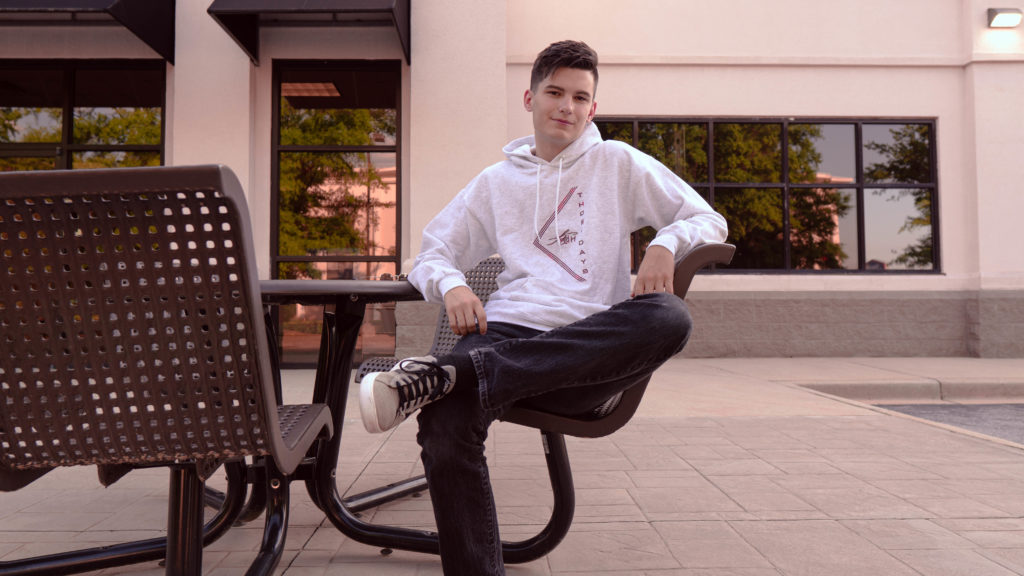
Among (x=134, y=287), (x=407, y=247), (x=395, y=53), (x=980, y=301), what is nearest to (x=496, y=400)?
(x=134, y=287)

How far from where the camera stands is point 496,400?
149cm

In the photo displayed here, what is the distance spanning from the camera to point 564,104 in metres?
2.01

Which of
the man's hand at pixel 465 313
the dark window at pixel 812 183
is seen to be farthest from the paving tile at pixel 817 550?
the dark window at pixel 812 183

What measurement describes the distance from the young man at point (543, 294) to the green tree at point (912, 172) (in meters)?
8.16

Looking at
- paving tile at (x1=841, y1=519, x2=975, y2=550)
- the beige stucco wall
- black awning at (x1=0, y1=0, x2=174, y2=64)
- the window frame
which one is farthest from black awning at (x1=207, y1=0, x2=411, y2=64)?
paving tile at (x1=841, y1=519, x2=975, y2=550)

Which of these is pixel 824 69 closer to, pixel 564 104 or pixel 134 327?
pixel 564 104

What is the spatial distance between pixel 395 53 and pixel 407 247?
229 cm

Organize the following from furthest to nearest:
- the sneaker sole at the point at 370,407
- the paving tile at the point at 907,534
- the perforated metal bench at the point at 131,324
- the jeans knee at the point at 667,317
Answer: the paving tile at the point at 907,534, the jeans knee at the point at 667,317, the sneaker sole at the point at 370,407, the perforated metal bench at the point at 131,324

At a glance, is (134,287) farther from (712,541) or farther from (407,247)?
(407,247)

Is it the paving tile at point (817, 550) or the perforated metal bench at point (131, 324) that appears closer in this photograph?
the perforated metal bench at point (131, 324)

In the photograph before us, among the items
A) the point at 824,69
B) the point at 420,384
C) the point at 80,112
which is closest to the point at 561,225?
the point at 420,384

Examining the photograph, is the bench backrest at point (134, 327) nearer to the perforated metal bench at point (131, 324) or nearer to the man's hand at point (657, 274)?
the perforated metal bench at point (131, 324)

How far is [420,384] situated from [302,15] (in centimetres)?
695

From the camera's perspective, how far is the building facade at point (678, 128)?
24.8ft
